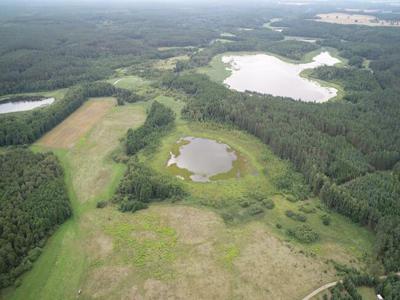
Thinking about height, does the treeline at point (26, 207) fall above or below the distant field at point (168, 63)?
above

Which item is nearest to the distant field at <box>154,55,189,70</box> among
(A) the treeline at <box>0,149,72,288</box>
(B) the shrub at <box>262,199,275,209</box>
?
(A) the treeline at <box>0,149,72,288</box>

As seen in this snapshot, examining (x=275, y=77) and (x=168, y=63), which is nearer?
(x=275, y=77)

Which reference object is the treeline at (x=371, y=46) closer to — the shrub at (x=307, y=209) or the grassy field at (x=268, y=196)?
the grassy field at (x=268, y=196)

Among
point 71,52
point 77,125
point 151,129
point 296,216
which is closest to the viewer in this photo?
point 296,216

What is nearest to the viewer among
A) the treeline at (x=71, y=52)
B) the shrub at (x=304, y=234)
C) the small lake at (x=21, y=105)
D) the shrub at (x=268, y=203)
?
the shrub at (x=304, y=234)

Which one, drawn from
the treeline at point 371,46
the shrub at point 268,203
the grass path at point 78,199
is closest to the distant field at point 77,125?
the grass path at point 78,199

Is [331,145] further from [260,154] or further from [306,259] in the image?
[306,259]

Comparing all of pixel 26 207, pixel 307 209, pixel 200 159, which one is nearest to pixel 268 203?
pixel 307 209

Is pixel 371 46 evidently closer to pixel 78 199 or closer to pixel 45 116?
pixel 45 116
